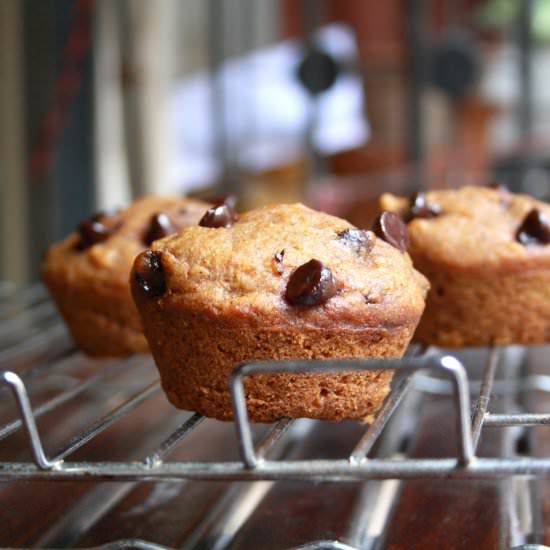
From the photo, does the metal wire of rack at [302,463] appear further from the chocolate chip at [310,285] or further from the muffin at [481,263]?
the muffin at [481,263]

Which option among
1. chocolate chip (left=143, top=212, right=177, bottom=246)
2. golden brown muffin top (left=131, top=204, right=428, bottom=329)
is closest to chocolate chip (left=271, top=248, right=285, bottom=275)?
golden brown muffin top (left=131, top=204, right=428, bottom=329)

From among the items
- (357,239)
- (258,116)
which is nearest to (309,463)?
(357,239)

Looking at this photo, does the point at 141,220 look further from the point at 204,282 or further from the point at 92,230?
the point at 204,282

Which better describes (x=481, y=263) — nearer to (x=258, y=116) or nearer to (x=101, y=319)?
(x=101, y=319)

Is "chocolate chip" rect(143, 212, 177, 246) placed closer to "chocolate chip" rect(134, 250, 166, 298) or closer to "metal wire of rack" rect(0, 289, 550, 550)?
"chocolate chip" rect(134, 250, 166, 298)

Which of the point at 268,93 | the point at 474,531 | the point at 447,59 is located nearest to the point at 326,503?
the point at 474,531

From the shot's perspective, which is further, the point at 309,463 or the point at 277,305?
the point at 277,305
